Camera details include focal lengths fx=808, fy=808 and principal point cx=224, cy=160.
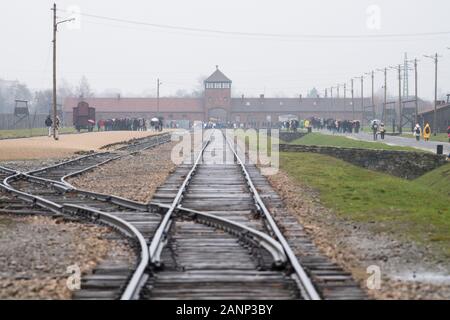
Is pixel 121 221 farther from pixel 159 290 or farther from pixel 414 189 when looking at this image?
pixel 414 189

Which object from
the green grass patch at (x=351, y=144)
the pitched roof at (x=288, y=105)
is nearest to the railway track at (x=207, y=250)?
the green grass patch at (x=351, y=144)

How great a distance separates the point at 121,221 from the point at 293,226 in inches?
112

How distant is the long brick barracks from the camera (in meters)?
151

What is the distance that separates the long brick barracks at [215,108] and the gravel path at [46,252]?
134676mm

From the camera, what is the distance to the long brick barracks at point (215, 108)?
495 ft

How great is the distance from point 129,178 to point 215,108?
419 ft

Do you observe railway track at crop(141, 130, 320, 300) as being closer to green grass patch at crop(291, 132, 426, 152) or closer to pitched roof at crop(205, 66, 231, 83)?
green grass patch at crop(291, 132, 426, 152)

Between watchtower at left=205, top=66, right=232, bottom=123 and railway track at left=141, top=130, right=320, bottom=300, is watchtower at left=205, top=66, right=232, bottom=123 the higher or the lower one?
the higher one

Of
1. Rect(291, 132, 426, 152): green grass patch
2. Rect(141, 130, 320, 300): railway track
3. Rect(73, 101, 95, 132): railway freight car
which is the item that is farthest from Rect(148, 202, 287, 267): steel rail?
Rect(73, 101, 95, 132): railway freight car

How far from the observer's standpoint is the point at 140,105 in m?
153

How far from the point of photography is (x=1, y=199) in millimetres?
17438

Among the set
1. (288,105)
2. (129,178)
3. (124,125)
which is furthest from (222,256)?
(288,105)

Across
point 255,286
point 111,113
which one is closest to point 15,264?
point 255,286

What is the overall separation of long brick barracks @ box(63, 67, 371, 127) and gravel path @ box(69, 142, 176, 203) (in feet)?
383
